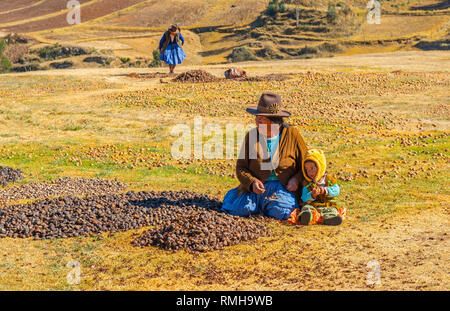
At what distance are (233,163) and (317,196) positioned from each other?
5.88 metres

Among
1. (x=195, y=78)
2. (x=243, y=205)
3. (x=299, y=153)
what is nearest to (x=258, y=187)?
(x=243, y=205)

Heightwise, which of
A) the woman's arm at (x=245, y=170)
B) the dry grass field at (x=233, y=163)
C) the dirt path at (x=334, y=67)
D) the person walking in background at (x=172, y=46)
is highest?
the person walking in background at (x=172, y=46)

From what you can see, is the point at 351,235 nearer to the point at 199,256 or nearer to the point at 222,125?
the point at 199,256

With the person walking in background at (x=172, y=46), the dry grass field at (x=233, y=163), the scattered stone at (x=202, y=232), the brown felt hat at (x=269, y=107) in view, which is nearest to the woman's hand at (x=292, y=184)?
the dry grass field at (x=233, y=163)

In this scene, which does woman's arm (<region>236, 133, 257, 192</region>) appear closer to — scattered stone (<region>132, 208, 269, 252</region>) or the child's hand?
scattered stone (<region>132, 208, 269, 252</region>)

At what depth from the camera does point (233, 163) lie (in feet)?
47.1

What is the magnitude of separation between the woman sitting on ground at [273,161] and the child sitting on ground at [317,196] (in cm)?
22

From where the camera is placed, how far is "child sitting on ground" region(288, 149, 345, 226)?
27.5 ft

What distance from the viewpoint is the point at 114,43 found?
217ft

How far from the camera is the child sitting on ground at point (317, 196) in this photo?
27.5 feet

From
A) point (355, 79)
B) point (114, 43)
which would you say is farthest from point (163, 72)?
point (114, 43)

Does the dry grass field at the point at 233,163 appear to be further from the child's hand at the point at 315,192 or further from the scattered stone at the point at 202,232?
the child's hand at the point at 315,192

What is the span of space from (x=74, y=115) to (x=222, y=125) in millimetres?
6483

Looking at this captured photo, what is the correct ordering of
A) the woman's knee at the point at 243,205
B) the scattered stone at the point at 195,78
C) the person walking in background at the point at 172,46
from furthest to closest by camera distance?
1. the person walking in background at the point at 172,46
2. the scattered stone at the point at 195,78
3. the woman's knee at the point at 243,205
